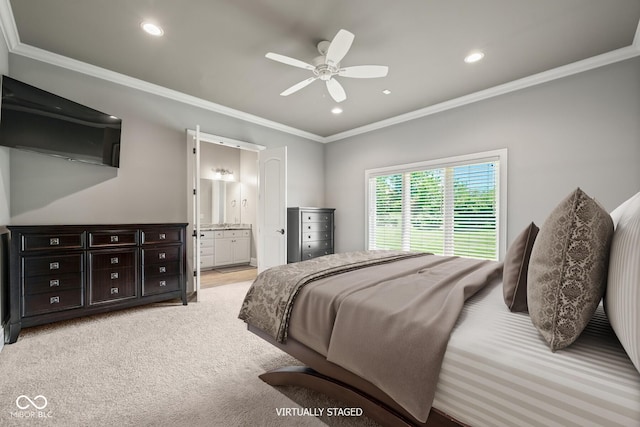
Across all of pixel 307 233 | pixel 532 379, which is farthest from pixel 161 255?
pixel 532 379

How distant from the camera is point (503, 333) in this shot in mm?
973

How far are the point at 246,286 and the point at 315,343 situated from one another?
10.4 ft

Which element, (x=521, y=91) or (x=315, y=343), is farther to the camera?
(x=521, y=91)

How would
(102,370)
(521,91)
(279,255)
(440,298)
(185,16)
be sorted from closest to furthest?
(440,298) < (102,370) < (185,16) < (521,91) < (279,255)

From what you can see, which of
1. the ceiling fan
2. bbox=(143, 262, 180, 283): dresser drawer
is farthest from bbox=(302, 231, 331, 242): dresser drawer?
the ceiling fan

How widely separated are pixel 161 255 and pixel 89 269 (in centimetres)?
66

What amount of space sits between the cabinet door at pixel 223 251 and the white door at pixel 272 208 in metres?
1.66

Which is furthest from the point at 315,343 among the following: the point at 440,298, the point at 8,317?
the point at 8,317

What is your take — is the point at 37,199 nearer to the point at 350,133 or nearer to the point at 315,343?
the point at 315,343

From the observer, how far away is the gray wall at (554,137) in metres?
2.69

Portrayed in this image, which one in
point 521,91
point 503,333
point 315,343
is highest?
point 521,91

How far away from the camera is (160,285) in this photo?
3.19 meters

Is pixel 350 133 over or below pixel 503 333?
over

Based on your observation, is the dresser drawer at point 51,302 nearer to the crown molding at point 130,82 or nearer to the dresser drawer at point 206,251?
the crown molding at point 130,82
